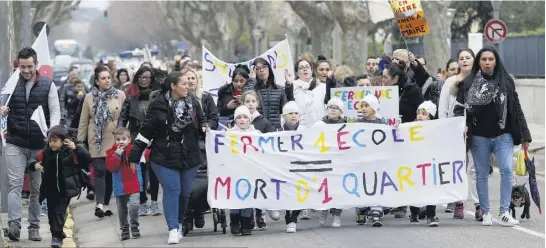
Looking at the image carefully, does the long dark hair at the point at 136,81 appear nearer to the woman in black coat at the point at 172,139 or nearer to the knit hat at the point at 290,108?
the knit hat at the point at 290,108

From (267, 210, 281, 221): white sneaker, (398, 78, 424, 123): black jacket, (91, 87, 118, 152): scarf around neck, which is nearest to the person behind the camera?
(267, 210, 281, 221): white sneaker

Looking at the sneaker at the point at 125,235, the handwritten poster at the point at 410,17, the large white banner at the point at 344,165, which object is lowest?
the sneaker at the point at 125,235

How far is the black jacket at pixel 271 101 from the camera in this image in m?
13.4

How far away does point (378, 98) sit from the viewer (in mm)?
13406

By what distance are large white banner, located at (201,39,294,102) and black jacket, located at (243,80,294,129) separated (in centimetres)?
296

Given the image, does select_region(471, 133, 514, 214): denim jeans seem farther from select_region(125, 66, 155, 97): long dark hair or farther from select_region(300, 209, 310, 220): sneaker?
select_region(125, 66, 155, 97): long dark hair

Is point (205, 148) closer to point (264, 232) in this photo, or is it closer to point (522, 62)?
point (264, 232)

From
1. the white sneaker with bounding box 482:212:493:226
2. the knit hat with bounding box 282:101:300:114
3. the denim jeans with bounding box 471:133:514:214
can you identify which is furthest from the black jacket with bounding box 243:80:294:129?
the white sneaker with bounding box 482:212:493:226

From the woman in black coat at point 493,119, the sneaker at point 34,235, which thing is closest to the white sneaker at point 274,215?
the woman in black coat at point 493,119

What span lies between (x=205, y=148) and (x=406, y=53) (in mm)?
2917

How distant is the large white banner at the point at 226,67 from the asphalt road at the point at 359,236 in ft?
11.0

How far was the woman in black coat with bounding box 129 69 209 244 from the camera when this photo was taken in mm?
11461

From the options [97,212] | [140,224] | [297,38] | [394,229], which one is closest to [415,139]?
[394,229]

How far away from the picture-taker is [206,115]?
1260cm
